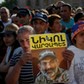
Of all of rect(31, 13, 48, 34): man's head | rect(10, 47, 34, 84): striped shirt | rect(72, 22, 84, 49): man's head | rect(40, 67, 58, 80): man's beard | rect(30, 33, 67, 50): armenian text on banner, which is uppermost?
rect(31, 13, 48, 34): man's head

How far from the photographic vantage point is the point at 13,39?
4.81 metres

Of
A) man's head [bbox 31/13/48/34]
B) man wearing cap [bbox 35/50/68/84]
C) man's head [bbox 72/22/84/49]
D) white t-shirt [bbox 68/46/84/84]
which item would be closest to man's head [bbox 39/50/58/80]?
man wearing cap [bbox 35/50/68/84]

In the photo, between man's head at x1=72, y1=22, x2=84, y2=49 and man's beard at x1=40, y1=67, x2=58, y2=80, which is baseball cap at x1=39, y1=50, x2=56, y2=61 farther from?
man's head at x1=72, y1=22, x2=84, y2=49

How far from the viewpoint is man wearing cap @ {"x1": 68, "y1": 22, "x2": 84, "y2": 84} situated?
3.12m

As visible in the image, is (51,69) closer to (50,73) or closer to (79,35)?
(50,73)

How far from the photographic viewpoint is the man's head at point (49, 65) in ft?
9.78

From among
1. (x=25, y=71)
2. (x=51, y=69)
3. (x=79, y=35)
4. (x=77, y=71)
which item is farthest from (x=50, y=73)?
(x=25, y=71)

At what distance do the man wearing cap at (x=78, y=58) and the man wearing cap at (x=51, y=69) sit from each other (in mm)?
123

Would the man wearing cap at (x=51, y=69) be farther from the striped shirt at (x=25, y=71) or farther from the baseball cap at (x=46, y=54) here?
the striped shirt at (x=25, y=71)

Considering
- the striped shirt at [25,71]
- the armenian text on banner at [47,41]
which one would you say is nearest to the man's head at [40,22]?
the striped shirt at [25,71]

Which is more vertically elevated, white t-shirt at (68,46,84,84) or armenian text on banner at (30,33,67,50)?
armenian text on banner at (30,33,67,50)

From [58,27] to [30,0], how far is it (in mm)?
76219

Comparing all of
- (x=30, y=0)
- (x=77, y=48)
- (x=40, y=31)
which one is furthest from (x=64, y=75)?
(x=30, y=0)

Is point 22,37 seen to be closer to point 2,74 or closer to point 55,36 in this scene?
point 55,36
